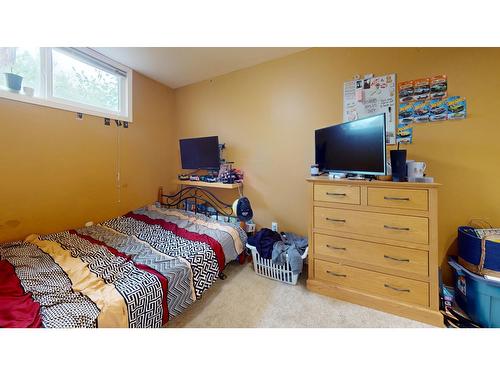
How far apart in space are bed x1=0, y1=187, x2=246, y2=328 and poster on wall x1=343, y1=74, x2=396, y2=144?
1.82 metres

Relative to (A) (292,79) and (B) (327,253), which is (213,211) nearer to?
(B) (327,253)

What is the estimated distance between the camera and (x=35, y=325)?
2.84 ft

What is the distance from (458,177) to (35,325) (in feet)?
9.77

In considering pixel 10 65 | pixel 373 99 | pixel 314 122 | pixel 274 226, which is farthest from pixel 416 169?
pixel 10 65

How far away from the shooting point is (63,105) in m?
1.97

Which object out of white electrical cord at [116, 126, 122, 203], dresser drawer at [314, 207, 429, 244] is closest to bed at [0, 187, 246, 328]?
white electrical cord at [116, 126, 122, 203]

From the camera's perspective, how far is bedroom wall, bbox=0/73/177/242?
5.59 feet

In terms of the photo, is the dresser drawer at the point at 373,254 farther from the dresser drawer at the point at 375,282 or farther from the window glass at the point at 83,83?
the window glass at the point at 83,83

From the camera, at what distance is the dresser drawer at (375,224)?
4.51 feet

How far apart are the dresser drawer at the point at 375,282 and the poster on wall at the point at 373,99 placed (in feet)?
4.02

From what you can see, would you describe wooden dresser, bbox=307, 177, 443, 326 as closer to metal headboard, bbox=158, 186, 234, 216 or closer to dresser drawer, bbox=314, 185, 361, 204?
dresser drawer, bbox=314, 185, 361, 204

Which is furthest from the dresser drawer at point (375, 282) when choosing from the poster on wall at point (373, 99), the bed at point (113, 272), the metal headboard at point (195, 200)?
the metal headboard at point (195, 200)

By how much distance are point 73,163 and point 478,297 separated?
3837 mm
